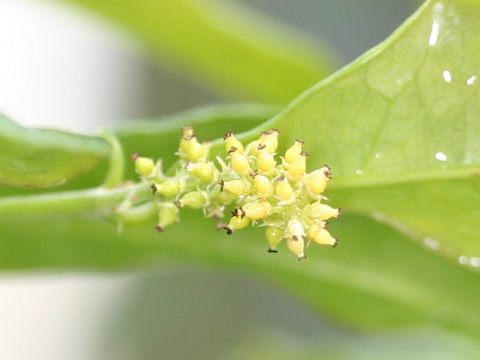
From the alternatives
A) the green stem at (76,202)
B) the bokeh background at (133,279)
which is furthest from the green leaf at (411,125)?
the bokeh background at (133,279)

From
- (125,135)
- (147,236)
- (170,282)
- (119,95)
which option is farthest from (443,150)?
(119,95)

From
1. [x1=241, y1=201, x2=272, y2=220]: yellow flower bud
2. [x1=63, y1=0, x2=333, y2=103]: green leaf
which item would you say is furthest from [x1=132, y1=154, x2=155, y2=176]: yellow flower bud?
[x1=63, y1=0, x2=333, y2=103]: green leaf

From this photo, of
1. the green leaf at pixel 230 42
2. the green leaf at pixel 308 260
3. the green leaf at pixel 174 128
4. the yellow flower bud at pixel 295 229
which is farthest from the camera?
the green leaf at pixel 230 42

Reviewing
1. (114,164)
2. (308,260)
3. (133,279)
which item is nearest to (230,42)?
(308,260)

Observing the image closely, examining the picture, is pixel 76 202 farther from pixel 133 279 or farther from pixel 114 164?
pixel 133 279

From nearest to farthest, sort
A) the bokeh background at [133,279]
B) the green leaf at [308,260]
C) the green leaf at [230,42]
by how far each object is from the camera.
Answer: the green leaf at [308,260]
the green leaf at [230,42]
the bokeh background at [133,279]

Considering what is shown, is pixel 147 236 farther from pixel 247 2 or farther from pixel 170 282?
pixel 247 2

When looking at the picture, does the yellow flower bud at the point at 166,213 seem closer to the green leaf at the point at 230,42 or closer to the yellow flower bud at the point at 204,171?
the yellow flower bud at the point at 204,171
